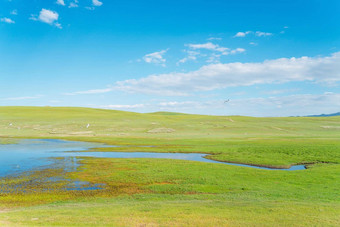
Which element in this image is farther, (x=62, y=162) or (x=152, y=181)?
(x=62, y=162)

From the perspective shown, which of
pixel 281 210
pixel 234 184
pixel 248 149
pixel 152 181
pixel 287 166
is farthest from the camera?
pixel 248 149

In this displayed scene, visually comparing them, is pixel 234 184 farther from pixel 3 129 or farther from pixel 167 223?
pixel 3 129

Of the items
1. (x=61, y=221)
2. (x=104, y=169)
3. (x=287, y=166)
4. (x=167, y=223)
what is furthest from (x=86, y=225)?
(x=287, y=166)

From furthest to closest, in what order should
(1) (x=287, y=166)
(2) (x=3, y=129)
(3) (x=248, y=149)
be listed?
(2) (x=3, y=129) < (3) (x=248, y=149) < (1) (x=287, y=166)

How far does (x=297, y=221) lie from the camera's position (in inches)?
674

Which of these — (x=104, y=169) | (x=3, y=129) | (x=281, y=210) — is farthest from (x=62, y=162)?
(x=3, y=129)

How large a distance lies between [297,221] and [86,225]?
13.9 meters

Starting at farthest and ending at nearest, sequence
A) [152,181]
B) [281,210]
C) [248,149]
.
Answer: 1. [248,149]
2. [152,181]
3. [281,210]

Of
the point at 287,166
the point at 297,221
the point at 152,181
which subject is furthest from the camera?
Answer: the point at 287,166

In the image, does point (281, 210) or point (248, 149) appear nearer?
point (281, 210)

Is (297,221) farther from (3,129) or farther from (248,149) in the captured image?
(3,129)

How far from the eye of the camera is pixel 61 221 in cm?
1678

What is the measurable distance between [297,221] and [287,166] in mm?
28759

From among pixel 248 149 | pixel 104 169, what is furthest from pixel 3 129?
pixel 248 149
